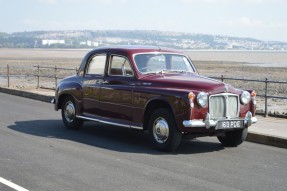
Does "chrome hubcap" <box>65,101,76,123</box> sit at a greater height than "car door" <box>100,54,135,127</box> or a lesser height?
lesser

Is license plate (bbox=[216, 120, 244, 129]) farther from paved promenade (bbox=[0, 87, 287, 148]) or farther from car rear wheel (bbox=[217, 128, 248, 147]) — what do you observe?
paved promenade (bbox=[0, 87, 287, 148])

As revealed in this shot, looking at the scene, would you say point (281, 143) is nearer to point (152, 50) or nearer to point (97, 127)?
point (152, 50)

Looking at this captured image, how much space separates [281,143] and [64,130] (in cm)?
455

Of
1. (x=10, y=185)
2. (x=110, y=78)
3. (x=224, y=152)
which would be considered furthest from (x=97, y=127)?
(x=10, y=185)

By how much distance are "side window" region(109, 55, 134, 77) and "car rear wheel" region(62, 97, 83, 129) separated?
1510 mm

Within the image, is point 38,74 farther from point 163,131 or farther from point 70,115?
point 163,131

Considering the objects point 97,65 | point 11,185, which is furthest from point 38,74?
point 11,185

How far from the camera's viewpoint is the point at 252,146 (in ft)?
32.5

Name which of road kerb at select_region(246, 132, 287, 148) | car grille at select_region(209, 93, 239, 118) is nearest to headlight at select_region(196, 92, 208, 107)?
car grille at select_region(209, 93, 239, 118)

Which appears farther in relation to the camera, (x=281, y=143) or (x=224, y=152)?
(x=281, y=143)

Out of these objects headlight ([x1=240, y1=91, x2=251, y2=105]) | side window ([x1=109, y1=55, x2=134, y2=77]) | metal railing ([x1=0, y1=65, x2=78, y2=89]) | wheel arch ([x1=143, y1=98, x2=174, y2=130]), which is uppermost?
side window ([x1=109, y1=55, x2=134, y2=77])

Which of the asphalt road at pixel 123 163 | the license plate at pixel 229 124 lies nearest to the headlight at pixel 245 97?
the license plate at pixel 229 124

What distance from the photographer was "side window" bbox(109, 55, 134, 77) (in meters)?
10.00

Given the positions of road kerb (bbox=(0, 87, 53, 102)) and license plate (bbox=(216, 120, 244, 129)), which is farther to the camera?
road kerb (bbox=(0, 87, 53, 102))
